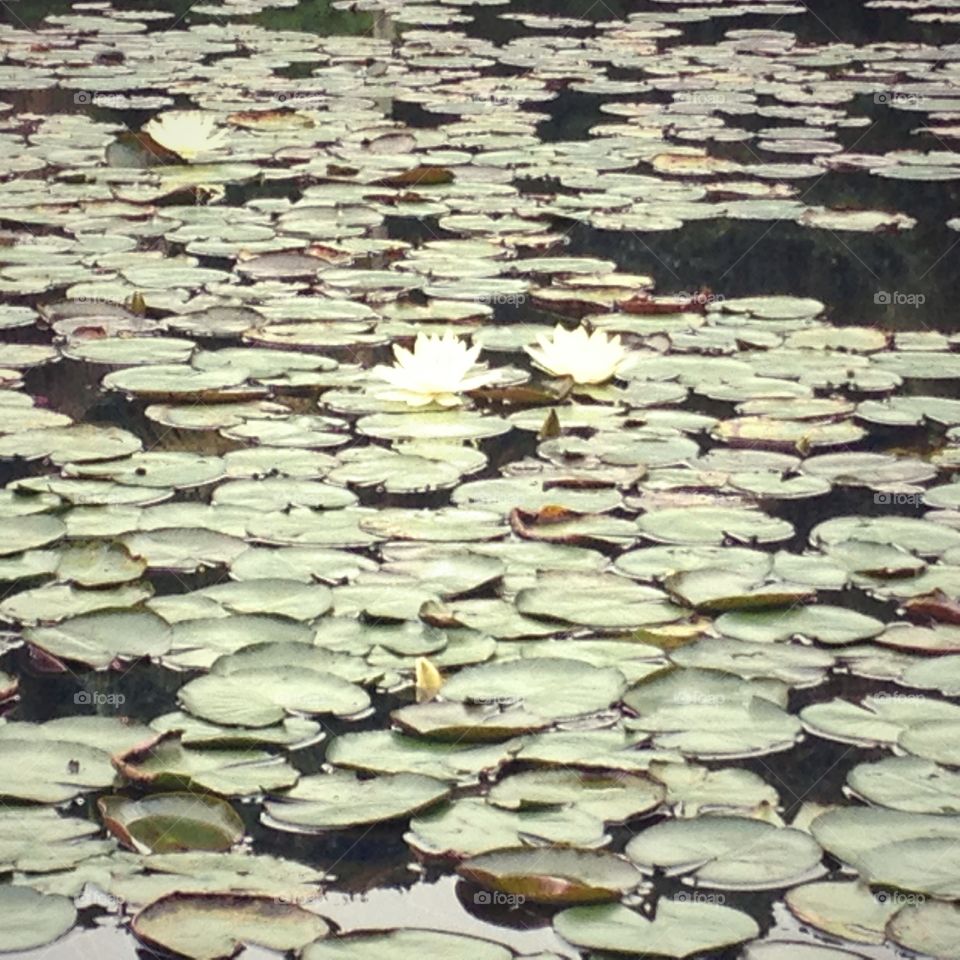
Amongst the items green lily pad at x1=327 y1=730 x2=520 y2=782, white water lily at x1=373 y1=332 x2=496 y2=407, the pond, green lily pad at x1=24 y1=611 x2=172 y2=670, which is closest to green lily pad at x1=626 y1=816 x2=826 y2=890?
the pond

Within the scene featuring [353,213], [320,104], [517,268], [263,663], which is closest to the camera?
[263,663]

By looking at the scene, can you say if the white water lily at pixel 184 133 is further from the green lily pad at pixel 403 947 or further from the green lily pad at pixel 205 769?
the green lily pad at pixel 403 947

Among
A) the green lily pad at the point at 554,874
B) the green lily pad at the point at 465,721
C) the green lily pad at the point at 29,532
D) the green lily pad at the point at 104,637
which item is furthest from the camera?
the green lily pad at the point at 29,532

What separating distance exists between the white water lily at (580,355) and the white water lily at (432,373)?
15 cm

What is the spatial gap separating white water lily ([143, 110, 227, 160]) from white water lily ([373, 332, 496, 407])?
2.37 meters

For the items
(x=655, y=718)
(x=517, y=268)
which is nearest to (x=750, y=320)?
(x=517, y=268)

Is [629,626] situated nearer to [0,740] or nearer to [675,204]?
[0,740]

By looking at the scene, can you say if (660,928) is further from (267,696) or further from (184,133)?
(184,133)

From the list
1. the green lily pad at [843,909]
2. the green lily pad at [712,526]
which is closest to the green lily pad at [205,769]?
the green lily pad at [843,909]

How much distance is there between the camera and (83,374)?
3744 millimetres

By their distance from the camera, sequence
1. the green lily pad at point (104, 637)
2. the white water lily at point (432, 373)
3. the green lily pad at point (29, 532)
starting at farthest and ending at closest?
the white water lily at point (432, 373) < the green lily pad at point (29, 532) < the green lily pad at point (104, 637)

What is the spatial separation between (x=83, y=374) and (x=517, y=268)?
1227 mm

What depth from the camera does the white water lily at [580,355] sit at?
367 centimetres

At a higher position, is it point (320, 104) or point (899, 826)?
point (320, 104)
